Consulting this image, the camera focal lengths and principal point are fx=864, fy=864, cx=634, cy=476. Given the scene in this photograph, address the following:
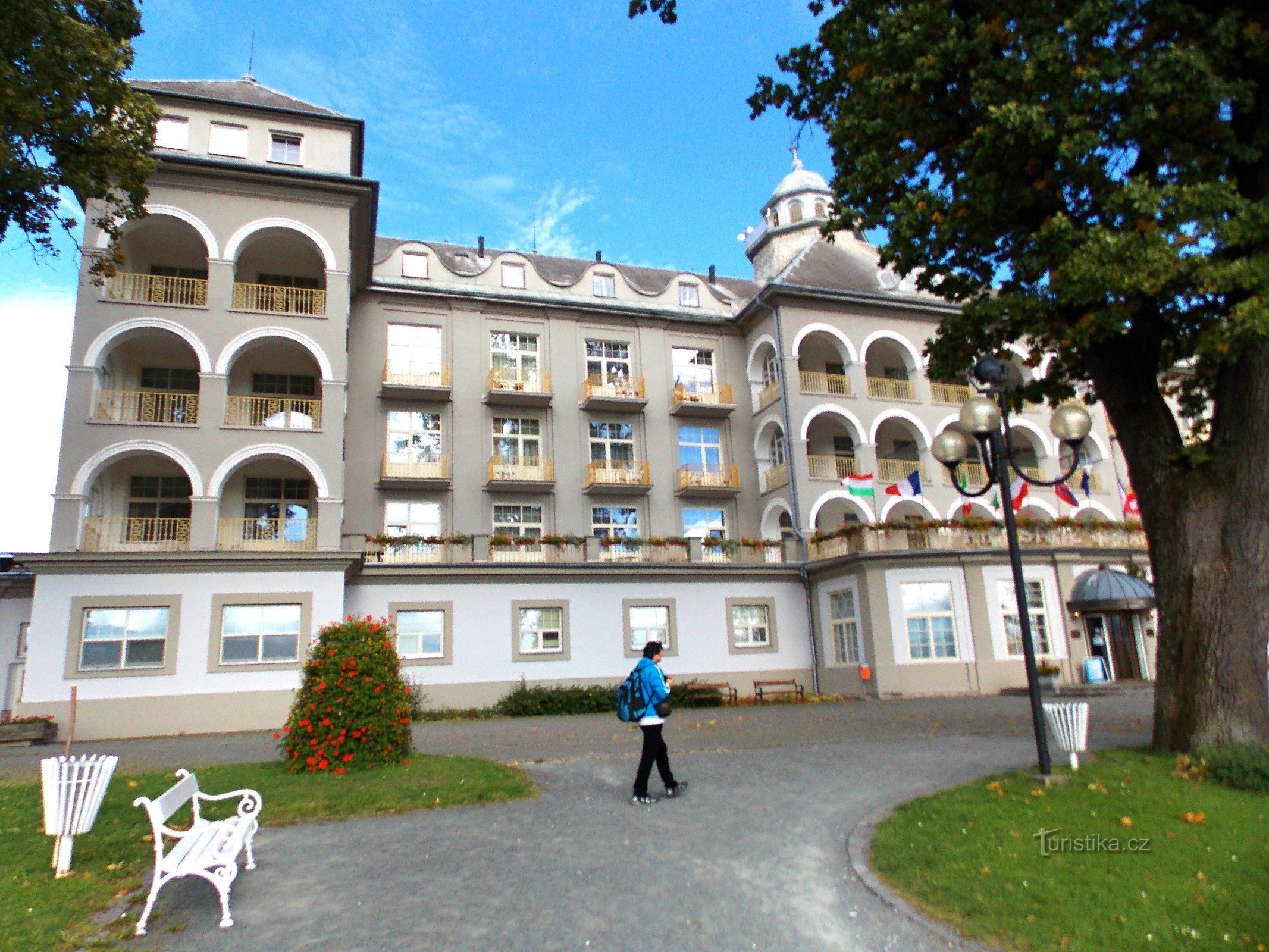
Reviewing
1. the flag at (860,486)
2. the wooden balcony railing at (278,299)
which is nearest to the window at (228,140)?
the wooden balcony railing at (278,299)

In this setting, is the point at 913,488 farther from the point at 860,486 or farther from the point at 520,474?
the point at 520,474

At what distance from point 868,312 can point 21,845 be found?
1214 inches

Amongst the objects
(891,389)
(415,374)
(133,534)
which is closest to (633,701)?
(133,534)

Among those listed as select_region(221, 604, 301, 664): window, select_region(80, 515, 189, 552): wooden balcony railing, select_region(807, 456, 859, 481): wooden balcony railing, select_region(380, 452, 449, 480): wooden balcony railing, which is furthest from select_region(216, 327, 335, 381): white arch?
select_region(807, 456, 859, 481): wooden balcony railing

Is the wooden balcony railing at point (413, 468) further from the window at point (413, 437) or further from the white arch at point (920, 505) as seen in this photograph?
the white arch at point (920, 505)

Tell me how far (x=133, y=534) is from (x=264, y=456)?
4.57 m

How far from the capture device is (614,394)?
30875mm

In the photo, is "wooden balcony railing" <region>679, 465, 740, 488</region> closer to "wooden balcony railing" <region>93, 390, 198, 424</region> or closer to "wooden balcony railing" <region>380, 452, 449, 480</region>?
"wooden balcony railing" <region>380, 452, 449, 480</region>

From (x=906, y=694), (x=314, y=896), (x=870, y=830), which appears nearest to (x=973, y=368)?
(x=870, y=830)

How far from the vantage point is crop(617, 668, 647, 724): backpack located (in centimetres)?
970

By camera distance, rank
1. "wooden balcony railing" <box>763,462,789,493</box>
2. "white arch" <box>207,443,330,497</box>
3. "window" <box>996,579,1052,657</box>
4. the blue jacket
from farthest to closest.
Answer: "wooden balcony railing" <box>763,462,789,493</box> < "window" <box>996,579,1052,657</box> < "white arch" <box>207,443,330,497</box> < the blue jacket

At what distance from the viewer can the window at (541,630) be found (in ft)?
87.7

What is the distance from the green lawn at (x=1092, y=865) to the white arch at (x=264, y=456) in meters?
19.1

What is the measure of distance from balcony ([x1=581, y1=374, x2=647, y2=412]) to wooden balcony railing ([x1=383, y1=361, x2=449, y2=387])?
4.93 m
